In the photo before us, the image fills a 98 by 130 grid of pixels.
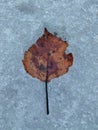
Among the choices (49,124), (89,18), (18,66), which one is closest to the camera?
(49,124)

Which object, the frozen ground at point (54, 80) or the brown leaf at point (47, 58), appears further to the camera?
the brown leaf at point (47, 58)

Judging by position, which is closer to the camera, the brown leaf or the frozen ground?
the frozen ground

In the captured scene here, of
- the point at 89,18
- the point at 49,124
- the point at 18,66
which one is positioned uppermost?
the point at 89,18

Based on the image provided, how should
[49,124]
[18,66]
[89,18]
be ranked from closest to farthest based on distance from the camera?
1. [49,124]
2. [18,66]
3. [89,18]

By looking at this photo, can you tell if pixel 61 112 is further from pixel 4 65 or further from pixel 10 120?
pixel 4 65

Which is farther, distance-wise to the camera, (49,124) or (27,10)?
(27,10)

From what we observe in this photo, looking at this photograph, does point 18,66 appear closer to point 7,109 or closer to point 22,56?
point 22,56

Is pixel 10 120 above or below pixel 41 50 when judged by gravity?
below

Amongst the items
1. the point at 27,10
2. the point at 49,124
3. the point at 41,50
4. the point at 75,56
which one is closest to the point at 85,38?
the point at 75,56
